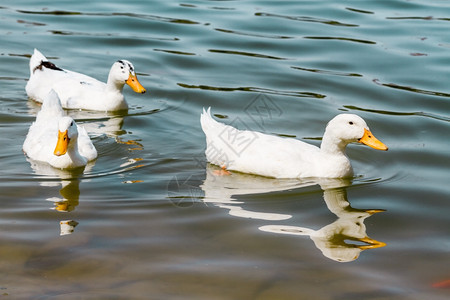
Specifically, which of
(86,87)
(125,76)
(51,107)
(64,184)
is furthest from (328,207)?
(86,87)

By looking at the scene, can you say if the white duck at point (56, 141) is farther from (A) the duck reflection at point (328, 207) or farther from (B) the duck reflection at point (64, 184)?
(A) the duck reflection at point (328, 207)

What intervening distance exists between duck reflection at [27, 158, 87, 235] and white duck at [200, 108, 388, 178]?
5.50 feet

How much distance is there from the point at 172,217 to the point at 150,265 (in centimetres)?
107

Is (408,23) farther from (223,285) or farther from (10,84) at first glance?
(223,285)

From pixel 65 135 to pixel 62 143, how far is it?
149mm

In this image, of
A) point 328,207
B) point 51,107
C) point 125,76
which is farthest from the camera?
point 125,76

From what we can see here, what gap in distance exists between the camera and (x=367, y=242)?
7367 millimetres

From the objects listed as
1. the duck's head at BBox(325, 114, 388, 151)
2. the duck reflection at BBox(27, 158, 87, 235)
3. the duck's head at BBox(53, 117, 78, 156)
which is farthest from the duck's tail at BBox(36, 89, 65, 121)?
the duck's head at BBox(325, 114, 388, 151)

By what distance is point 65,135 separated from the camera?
9094 mm

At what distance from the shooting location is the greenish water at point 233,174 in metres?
6.66

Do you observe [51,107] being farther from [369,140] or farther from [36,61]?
[369,140]

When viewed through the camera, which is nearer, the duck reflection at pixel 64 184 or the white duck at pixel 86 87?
the duck reflection at pixel 64 184

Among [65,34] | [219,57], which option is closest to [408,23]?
[219,57]

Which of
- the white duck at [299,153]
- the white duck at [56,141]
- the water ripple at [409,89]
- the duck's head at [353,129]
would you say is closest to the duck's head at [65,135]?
the white duck at [56,141]
